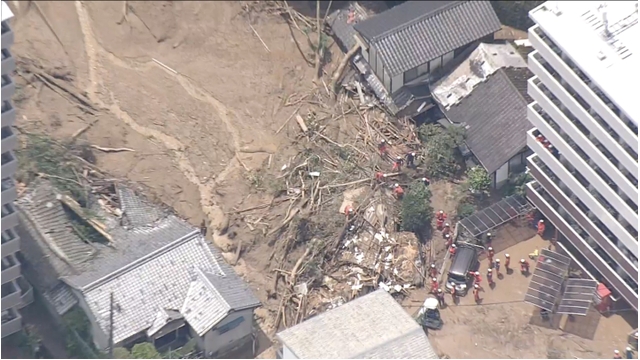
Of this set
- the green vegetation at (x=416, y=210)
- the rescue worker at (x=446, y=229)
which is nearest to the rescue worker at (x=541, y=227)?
the rescue worker at (x=446, y=229)

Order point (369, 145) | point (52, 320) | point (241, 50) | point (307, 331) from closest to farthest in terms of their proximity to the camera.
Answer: point (307, 331) < point (52, 320) < point (369, 145) < point (241, 50)

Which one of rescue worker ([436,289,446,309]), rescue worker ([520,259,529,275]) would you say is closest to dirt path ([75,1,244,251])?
rescue worker ([436,289,446,309])

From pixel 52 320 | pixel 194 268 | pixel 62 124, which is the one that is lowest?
pixel 52 320

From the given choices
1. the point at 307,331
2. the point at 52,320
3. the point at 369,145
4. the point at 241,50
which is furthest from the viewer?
the point at 241,50

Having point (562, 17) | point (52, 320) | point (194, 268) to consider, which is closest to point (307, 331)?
point (194, 268)

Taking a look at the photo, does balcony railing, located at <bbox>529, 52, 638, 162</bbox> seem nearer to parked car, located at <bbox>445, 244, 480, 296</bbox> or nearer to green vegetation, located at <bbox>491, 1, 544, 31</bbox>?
parked car, located at <bbox>445, 244, 480, 296</bbox>

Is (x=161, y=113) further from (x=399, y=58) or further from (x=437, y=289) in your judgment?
(x=437, y=289)

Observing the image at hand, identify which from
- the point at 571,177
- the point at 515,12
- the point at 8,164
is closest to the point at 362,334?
the point at 571,177

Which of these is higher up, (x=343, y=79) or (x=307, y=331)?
(x=343, y=79)

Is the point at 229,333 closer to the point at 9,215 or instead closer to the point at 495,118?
the point at 9,215
